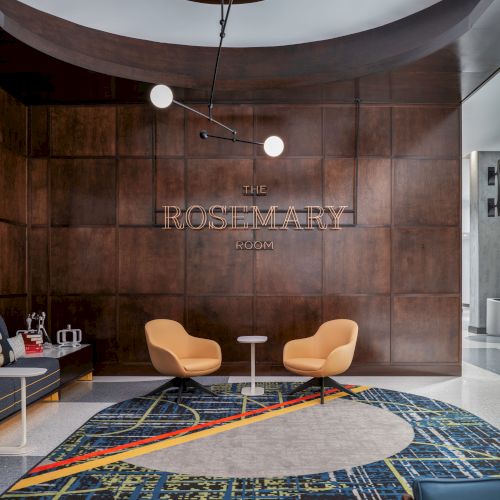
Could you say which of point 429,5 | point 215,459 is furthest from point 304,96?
point 215,459

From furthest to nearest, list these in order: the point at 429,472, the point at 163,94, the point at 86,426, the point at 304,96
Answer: the point at 304,96 → the point at 86,426 → the point at 163,94 → the point at 429,472

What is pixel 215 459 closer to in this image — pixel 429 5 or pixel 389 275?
pixel 389 275

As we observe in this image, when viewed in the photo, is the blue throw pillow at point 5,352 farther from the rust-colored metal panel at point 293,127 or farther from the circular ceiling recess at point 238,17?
the rust-colored metal panel at point 293,127

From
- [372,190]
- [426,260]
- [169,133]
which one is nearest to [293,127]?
[372,190]

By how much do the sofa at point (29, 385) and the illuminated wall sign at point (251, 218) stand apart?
2604 mm

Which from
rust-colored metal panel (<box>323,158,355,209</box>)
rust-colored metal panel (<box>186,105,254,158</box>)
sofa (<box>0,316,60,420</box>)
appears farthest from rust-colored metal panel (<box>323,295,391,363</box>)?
sofa (<box>0,316,60,420</box>)

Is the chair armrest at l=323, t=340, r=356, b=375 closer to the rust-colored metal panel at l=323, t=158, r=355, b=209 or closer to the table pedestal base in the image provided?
the table pedestal base

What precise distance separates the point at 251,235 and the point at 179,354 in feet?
6.57

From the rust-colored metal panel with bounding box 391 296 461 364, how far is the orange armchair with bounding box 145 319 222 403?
107 inches

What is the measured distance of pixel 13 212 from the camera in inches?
285

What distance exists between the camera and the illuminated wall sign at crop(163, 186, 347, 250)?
7648mm

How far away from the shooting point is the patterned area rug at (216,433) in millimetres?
3740

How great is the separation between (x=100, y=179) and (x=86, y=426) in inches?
147

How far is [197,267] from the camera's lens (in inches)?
301
